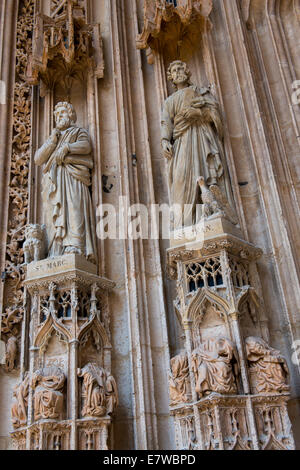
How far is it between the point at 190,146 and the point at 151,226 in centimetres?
96

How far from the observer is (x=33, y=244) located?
5.91 meters

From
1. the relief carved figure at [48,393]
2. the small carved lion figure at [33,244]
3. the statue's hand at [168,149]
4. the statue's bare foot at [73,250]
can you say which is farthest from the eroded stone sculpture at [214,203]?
the relief carved figure at [48,393]

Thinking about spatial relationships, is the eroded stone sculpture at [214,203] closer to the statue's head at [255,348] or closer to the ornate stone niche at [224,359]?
the ornate stone niche at [224,359]

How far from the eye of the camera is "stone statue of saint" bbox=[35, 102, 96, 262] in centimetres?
595

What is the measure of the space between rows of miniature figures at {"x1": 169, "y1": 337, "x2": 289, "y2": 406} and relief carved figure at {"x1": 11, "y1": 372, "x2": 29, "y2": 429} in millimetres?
1368

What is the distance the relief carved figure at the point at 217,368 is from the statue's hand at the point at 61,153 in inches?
108

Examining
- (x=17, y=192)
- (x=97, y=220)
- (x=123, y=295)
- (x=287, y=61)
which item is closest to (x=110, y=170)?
(x=97, y=220)

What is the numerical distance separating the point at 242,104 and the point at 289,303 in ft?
7.83

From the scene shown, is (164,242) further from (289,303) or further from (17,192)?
(17,192)

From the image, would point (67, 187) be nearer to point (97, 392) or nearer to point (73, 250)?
point (73, 250)

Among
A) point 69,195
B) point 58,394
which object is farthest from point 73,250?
point 58,394

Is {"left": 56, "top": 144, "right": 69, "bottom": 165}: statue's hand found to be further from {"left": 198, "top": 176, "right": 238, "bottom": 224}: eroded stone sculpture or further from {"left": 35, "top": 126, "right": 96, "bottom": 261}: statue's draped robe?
Answer: {"left": 198, "top": 176, "right": 238, "bottom": 224}: eroded stone sculpture

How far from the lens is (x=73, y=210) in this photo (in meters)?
6.05

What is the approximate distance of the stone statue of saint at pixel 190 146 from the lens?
5.79 meters
